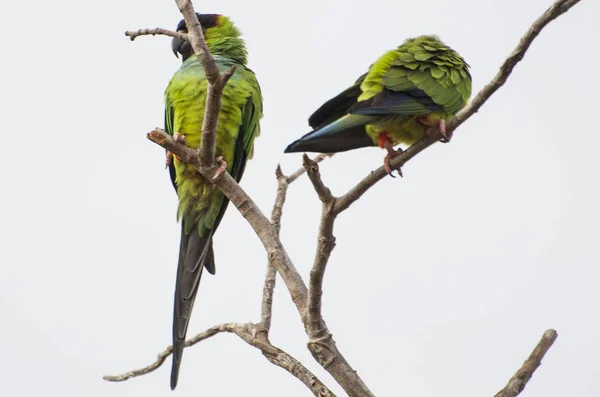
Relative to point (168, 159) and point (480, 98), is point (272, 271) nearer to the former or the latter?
point (168, 159)

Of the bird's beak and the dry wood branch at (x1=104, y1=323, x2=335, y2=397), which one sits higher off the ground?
the bird's beak

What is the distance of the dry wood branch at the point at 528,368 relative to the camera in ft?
9.55

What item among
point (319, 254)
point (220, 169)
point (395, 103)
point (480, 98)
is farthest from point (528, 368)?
point (220, 169)

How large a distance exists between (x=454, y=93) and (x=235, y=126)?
1633 mm

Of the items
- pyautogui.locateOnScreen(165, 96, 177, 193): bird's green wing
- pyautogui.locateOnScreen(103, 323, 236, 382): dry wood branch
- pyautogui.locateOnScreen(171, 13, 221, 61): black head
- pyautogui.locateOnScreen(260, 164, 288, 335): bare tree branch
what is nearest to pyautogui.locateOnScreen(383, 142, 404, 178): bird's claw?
pyautogui.locateOnScreen(260, 164, 288, 335): bare tree branch

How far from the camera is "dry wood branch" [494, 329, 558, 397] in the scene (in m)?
2.91

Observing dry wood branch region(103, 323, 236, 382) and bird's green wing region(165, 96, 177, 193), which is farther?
bird's green wing region(165, 96, 177, 193)

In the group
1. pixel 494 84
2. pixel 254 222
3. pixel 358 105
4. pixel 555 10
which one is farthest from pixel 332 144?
pixel 555 10

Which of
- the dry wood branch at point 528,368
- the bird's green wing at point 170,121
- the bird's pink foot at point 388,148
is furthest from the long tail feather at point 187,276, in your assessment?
the dry wood branch at point 528,368

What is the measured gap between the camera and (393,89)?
3.61m

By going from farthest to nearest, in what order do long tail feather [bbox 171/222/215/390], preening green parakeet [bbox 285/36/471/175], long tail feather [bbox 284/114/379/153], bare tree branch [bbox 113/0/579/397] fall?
long tail feather [bbox 171/222/215/390]
preening green parakeet [bbox 285/36/471/175]
long tail feather [bbox 284/114/379/153]
bare tree branch [bbox 113/0/579/397]

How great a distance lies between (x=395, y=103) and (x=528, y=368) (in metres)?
1.33

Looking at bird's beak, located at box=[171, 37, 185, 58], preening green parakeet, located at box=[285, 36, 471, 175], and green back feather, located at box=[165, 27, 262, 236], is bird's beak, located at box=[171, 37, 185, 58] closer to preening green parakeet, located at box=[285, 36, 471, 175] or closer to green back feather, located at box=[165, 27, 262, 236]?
green back feather, located at box=[165, 27, 262, 236]

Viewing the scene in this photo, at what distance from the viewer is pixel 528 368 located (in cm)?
294
